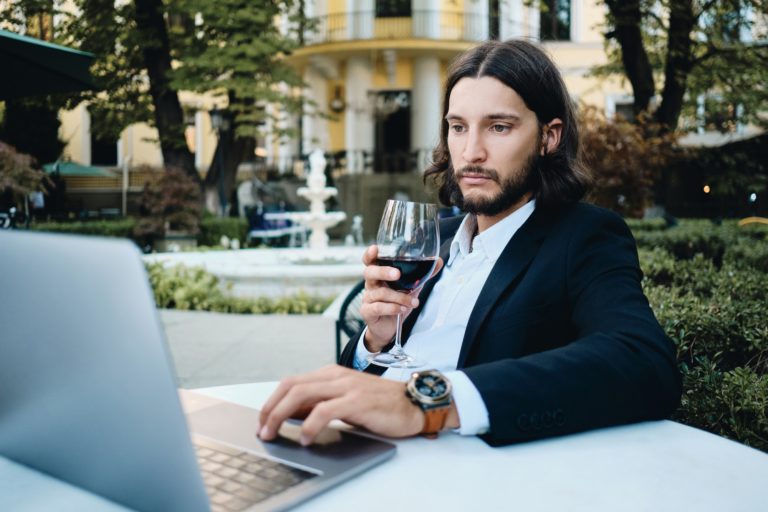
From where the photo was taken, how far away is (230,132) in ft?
57.7

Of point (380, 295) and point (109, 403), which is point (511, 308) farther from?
point (109, 403)

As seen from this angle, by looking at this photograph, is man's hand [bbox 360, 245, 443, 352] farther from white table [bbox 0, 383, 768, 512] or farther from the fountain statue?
the fountain statue

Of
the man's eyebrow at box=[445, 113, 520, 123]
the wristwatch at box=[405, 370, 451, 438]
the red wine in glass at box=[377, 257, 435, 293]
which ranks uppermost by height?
the man's eyebrow at box=[445, 113, 520, 123]


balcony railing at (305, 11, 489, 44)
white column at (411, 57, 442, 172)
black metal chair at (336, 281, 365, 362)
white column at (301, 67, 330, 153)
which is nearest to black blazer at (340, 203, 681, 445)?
black metal chair at (336, 281, 365, 362)

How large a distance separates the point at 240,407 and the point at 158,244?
52.2 ft

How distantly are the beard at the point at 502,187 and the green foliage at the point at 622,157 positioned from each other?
835 cm

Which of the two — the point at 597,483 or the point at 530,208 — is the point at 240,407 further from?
the point at 530,208

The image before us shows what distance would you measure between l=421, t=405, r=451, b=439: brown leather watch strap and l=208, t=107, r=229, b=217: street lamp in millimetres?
15372

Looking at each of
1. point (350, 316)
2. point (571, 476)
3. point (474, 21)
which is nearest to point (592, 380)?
point (571, 476)

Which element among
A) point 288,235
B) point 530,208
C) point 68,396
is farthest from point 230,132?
point 68,396

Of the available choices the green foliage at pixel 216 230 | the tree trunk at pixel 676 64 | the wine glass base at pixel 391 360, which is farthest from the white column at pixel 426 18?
the wine glass base at pixel 391 360

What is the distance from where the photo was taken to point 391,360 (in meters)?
1.86

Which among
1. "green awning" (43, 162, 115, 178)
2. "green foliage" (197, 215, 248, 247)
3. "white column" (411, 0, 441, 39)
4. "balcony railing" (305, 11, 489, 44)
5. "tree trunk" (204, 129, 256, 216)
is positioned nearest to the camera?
"green foliage" (197, 215, 248, 247)

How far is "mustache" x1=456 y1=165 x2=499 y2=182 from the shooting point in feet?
6.62
